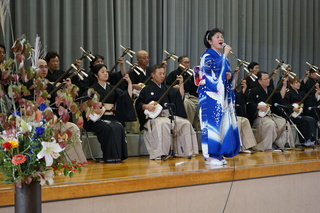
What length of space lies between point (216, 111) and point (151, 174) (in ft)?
4.83

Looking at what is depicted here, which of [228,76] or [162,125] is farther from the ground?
[228,76]

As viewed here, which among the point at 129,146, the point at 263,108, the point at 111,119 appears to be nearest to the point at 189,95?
the point at 263,108

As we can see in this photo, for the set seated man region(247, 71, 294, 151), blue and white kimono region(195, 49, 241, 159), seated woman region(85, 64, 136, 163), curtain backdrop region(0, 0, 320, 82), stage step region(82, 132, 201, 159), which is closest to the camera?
blue and white kimono region(195, 49, 241, 159)

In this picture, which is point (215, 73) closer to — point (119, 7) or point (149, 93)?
point (149, 93)

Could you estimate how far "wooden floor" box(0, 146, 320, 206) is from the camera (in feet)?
12.5

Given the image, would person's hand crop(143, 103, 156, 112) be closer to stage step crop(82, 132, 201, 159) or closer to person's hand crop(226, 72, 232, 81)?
stage step crop(82, 132, 201, 159)

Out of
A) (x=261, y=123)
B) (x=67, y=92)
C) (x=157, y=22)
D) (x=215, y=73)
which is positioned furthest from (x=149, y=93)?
(x=67, y=92)

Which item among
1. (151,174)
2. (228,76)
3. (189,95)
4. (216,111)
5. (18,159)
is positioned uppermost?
(228,76)

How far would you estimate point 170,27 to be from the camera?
8.70m

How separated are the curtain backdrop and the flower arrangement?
13.6 feet

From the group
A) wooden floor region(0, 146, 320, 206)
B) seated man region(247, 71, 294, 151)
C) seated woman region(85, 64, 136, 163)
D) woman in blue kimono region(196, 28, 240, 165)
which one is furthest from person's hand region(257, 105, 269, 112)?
seated woman region(85, 64, 136, 163)

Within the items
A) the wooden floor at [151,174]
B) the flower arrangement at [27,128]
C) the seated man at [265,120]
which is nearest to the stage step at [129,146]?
the wooden floor at [151,174]

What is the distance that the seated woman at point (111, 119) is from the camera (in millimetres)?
5844

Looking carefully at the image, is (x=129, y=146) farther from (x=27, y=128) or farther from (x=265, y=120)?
(x=27, y=128)
